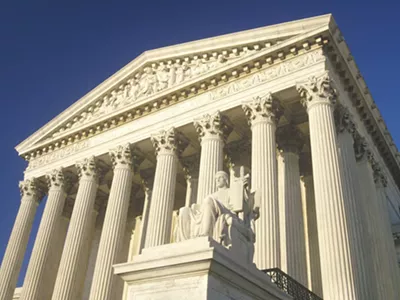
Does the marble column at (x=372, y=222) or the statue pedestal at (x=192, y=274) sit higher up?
the marble column at (x=372, y=222)

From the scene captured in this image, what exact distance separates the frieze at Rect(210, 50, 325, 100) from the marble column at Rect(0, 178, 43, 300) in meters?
15.3

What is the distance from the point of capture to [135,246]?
2961cm

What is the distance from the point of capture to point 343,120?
21.0 metres

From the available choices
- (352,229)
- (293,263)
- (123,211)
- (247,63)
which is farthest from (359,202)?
(123,211)

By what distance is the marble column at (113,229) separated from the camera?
21.8 meters

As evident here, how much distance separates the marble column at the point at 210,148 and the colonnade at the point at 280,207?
0.17 ft

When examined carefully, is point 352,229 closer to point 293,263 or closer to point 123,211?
point 293,263

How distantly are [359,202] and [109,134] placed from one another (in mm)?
15335

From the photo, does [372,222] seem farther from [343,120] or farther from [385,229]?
[343,120]

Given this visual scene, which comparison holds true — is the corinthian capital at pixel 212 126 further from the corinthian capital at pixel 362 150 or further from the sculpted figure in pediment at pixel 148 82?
the corinthian capital at pixel 362 150

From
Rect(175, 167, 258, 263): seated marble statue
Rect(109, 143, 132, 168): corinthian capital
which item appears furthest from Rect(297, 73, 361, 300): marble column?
Rect(109, 143, 132, 168): corinthian capital

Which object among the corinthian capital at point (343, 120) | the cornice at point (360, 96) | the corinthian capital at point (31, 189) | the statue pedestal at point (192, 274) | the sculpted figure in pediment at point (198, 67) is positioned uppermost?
the sculpted figure in pediment at point (198, 67)

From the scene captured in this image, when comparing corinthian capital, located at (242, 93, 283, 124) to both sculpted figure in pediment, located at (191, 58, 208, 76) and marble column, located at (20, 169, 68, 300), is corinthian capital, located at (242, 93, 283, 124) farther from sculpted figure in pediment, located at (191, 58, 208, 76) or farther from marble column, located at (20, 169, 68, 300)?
marble column, located at (20, 169, 68, 300)

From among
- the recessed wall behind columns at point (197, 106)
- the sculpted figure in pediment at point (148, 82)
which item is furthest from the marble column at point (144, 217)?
the sculpted figure in pediment at point (148, 82)
